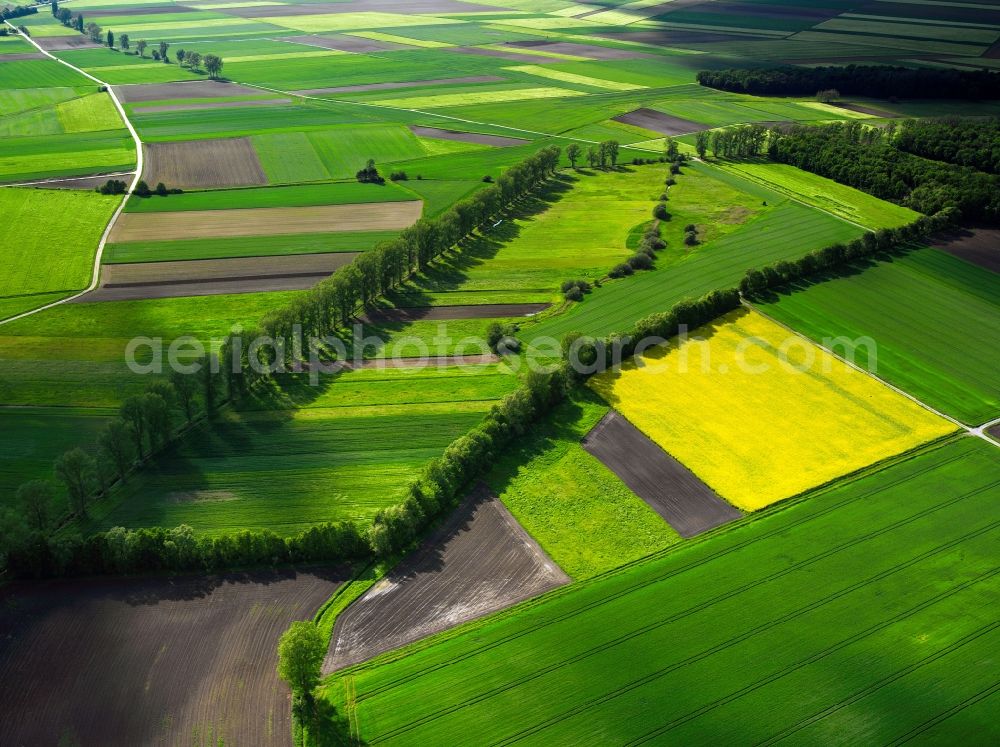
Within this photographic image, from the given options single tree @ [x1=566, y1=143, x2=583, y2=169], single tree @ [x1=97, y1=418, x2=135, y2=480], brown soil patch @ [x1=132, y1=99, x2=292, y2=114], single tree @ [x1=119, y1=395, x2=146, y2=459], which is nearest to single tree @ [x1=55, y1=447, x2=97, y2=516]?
single tree @ [x1=97, y1=418, x2=135, y2=480]

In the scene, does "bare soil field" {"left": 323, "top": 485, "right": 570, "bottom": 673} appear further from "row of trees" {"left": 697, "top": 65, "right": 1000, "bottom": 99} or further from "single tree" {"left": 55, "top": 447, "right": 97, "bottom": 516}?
"row of trees" {"left": 697, "top": 65, "right": 1000, "bottom": 99}

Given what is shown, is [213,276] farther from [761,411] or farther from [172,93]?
[172,93]

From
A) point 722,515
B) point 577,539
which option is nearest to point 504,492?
point 577,539

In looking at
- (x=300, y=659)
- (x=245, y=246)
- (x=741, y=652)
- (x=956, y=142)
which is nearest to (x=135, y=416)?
(x=300, y=659)

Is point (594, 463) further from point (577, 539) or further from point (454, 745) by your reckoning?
point (454, 745)

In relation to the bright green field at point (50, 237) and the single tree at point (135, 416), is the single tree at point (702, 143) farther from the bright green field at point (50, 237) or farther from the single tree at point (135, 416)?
the single tree at point (135, 416)

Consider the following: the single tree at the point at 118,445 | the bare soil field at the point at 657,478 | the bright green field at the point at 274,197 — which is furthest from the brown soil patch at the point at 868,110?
the single tree at the point at 118,445
